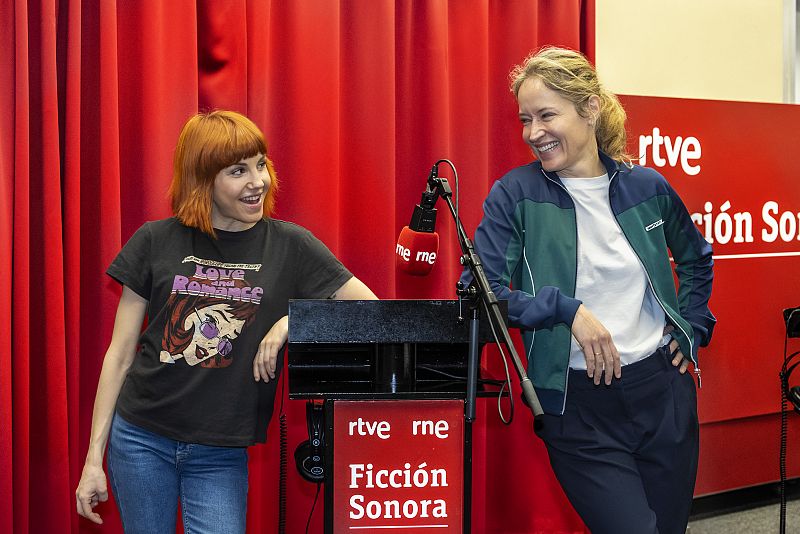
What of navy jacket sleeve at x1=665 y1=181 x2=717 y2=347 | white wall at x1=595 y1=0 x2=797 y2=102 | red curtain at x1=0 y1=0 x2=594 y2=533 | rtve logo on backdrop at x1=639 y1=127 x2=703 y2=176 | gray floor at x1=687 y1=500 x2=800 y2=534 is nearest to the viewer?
navy jacket sleeve at x1=665 y1=181 x2=717 y2=347

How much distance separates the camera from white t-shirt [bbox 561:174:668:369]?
1.98 metres

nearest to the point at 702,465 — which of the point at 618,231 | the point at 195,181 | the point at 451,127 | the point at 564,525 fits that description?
the point at 564,525

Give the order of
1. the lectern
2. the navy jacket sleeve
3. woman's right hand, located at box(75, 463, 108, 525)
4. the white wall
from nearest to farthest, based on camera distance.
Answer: the lectern → woman's right hand, located at box(75, 463, 108, 525) → the navy jacket sleeve → the white wall

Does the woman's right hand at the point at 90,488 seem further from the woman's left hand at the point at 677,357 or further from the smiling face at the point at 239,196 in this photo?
the woman's left hand at the point at 677,357

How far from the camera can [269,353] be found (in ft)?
6.28

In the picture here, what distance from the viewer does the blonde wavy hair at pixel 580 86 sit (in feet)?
6.78

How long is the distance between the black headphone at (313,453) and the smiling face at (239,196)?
0.48m

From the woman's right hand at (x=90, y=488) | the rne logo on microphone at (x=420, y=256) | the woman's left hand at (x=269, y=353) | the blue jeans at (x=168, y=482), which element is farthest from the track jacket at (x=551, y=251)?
the woman's right hand at (x=90, y=488)

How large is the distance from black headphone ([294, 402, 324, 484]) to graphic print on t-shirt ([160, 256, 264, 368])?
24 centimetres

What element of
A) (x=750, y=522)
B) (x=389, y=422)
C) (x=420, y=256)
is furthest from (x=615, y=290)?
(x=750, y=522)

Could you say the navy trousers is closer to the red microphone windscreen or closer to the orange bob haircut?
the red microphone windscreen

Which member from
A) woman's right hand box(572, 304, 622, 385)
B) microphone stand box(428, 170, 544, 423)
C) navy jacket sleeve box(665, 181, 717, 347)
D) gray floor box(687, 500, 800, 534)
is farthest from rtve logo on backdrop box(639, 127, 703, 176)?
microphone stand box(428, 170, 544, 423)

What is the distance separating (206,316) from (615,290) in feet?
3.10

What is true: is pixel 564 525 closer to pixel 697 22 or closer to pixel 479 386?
pixel 479 386
